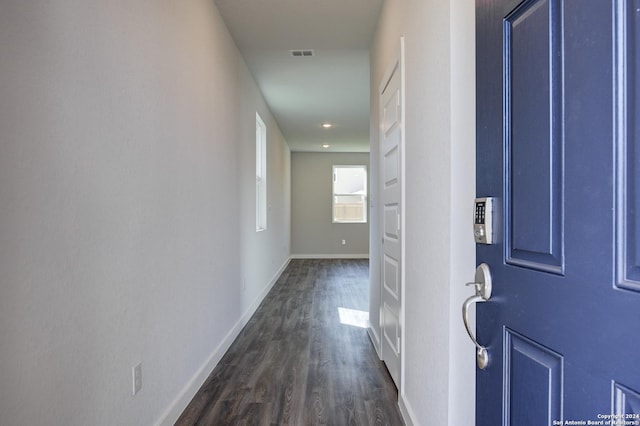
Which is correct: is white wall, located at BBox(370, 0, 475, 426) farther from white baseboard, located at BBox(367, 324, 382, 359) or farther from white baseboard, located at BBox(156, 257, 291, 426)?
white baseboard, located at BBox(156, 257, 291, 426)

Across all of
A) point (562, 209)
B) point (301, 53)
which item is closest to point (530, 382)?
point (562, 209)

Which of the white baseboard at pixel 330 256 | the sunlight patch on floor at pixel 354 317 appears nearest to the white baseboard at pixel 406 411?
the sunlight patch on floor at pixel 354 317

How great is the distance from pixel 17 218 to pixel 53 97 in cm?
37

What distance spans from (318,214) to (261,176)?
4646 mm

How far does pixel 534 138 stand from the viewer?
70 cm

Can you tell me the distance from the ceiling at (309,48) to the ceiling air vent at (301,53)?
4 cm

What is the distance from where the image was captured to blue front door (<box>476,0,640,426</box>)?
1.71ft

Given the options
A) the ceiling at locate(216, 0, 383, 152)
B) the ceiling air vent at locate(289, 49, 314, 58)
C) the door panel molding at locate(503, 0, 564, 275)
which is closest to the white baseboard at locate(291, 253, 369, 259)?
the ceiling at locate(216, 0, 383, 152)

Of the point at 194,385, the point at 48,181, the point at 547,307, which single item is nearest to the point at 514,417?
the point at 547,307

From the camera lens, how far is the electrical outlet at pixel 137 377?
161cm

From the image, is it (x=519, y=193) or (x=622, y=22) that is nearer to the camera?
(x=622, y=22)

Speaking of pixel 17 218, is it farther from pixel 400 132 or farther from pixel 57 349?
pixel 400 132

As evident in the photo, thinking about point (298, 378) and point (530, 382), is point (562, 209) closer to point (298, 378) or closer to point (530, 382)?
point (530, 382)

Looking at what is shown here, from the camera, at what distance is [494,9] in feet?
2.68
